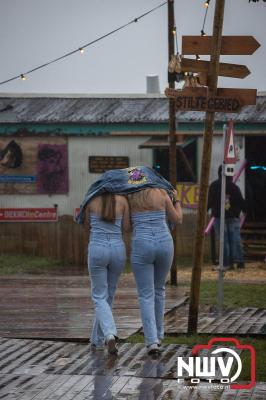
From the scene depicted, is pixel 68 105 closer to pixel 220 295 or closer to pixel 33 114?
pixel 33 114

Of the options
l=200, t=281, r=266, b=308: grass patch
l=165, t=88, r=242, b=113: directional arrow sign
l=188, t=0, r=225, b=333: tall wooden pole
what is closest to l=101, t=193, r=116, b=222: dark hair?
l=188, t=0, r=225, b=333: tall wooden pole

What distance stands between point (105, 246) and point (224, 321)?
3120 millimetres

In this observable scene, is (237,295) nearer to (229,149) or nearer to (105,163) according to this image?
(229,149)

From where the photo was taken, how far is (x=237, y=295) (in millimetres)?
16938

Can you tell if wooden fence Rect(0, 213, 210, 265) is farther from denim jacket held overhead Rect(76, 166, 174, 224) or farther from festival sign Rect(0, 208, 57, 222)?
denim jacket held overhead Rect(76, 166, 174, 224)

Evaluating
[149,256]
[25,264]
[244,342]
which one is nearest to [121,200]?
[149,256]

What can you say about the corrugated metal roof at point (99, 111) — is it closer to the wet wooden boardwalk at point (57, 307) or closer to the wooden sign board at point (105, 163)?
the wooden sign board at point (105, 163)

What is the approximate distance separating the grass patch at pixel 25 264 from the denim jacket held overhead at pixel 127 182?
11.7 meters

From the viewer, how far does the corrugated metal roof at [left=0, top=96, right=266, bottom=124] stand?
25484mm

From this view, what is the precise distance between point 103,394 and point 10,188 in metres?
17.1

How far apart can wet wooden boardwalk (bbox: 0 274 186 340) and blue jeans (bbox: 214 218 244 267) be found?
105 inches

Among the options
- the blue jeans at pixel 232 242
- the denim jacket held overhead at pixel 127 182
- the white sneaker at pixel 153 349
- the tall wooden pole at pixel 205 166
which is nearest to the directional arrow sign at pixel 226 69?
the tall wooden pole at pixel 205 166

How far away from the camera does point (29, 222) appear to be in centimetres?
2577

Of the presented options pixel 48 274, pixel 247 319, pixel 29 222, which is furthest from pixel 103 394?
pixel 29 222
